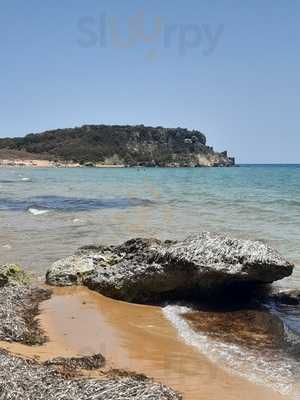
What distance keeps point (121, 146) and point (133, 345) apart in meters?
150

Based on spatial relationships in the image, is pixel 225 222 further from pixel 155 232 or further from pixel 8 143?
pixel 8 143

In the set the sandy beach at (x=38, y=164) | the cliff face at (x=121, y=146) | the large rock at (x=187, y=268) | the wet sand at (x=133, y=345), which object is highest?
the cliff face at (x=121, y=146)

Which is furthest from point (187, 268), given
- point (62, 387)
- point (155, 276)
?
point (62, 387)

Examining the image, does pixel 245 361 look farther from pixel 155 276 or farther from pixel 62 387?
pixel 155 276

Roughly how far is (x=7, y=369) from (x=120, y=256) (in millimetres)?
5805

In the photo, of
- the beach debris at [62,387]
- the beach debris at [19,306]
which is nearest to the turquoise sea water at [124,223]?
the beach debris at [19,306]

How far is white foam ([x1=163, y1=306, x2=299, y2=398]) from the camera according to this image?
668 cm

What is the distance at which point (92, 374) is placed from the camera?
21.3ft

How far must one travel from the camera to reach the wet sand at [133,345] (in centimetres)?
643

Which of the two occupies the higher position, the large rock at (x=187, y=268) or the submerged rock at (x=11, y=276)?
the large rock at (x=187, y=268)

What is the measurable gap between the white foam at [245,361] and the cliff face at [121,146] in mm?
135231

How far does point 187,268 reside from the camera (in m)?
9.88

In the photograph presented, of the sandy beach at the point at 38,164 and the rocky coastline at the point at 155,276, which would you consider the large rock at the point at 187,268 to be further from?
the sandy beach at the point at 38,164

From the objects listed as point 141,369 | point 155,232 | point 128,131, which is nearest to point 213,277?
point 141,369
